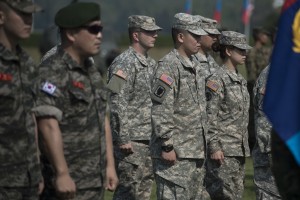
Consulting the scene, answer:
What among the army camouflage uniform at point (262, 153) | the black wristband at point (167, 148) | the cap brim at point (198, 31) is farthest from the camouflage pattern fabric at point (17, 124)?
the army camouflage uniform at point (262, 153)

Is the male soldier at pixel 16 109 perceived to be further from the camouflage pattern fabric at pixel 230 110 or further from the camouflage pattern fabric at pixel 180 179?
the camouflage pattern fabric at pixel 230 110

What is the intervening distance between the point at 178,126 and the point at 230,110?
4.69ft

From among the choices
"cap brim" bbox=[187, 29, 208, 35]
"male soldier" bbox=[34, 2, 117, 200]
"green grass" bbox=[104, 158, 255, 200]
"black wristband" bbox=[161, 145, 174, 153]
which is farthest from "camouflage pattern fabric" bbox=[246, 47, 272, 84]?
"male soldier" bbox=[34, 2, 117, 200]

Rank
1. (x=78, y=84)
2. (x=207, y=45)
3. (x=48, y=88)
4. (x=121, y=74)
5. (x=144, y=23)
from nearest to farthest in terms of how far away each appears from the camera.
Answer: (x=48, y=88) → (x=78, y=84) → (x=121, y=74) → (x=144, y=23) → (x=207, y=45)

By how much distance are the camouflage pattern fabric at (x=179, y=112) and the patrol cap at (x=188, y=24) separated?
31 cm

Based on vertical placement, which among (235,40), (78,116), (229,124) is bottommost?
→ (229,124)

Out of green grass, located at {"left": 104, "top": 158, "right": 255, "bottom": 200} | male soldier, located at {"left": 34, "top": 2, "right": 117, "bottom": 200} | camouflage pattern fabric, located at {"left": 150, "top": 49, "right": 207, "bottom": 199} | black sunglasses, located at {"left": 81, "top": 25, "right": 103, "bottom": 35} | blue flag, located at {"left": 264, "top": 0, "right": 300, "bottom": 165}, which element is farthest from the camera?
green grass, located at {"left": 104, "top": 158, "right": 255, "bottom": 200}

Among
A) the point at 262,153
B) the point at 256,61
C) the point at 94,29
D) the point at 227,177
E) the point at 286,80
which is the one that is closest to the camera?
the point at 286,80

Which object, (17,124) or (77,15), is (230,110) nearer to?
(77,15)

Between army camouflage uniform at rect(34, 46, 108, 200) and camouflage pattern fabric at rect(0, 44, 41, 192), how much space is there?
18cm

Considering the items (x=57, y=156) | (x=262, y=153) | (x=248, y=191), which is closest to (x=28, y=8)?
(x=57, y=156)

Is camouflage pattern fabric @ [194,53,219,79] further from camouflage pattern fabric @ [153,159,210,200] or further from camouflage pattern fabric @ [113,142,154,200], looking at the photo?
camouflage pattern fabric @ [153,159,210,200]

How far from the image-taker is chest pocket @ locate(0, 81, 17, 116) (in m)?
7.12

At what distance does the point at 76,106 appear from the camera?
755 centimetres
